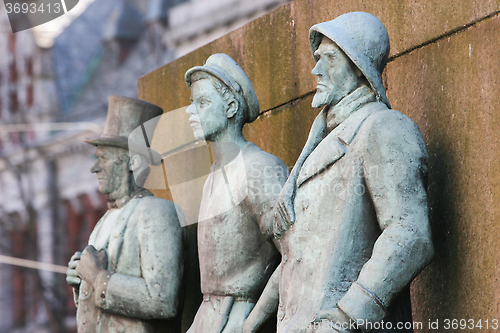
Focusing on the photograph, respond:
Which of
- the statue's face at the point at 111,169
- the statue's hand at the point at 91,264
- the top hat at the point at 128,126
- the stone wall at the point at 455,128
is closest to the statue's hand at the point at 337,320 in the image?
the stone wall at the point at 455,128

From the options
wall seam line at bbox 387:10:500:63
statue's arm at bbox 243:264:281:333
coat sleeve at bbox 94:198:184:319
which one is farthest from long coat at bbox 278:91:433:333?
coat sleeve at bbox 94:198:184:319

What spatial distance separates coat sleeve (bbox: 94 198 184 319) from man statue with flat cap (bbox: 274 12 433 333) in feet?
4.72

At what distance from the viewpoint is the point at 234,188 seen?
17.1 ft

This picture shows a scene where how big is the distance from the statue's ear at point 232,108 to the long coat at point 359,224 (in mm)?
953

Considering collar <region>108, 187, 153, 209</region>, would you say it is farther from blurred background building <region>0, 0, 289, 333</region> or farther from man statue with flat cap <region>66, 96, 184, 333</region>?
blurred background building <region>0, 0, 289, 333</region>

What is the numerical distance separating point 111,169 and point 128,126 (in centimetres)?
34

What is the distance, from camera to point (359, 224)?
4.20 m

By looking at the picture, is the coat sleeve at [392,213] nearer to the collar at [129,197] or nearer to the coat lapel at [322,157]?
the coat lapel at [322,157]

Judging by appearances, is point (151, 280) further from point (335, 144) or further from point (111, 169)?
point (335, 144)

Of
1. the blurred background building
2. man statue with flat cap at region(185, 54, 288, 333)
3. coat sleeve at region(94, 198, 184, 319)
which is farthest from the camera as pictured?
the blurred background building

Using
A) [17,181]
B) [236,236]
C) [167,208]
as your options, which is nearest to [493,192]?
[236,236]

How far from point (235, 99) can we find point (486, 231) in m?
1.65

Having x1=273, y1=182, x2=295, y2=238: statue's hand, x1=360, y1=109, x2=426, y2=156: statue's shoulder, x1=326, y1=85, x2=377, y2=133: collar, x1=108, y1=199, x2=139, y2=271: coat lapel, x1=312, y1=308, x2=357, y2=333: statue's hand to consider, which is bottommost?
x1=108, y1=199, x2=139, y2=271: coat lapel

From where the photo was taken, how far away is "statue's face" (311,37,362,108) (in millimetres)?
4445
